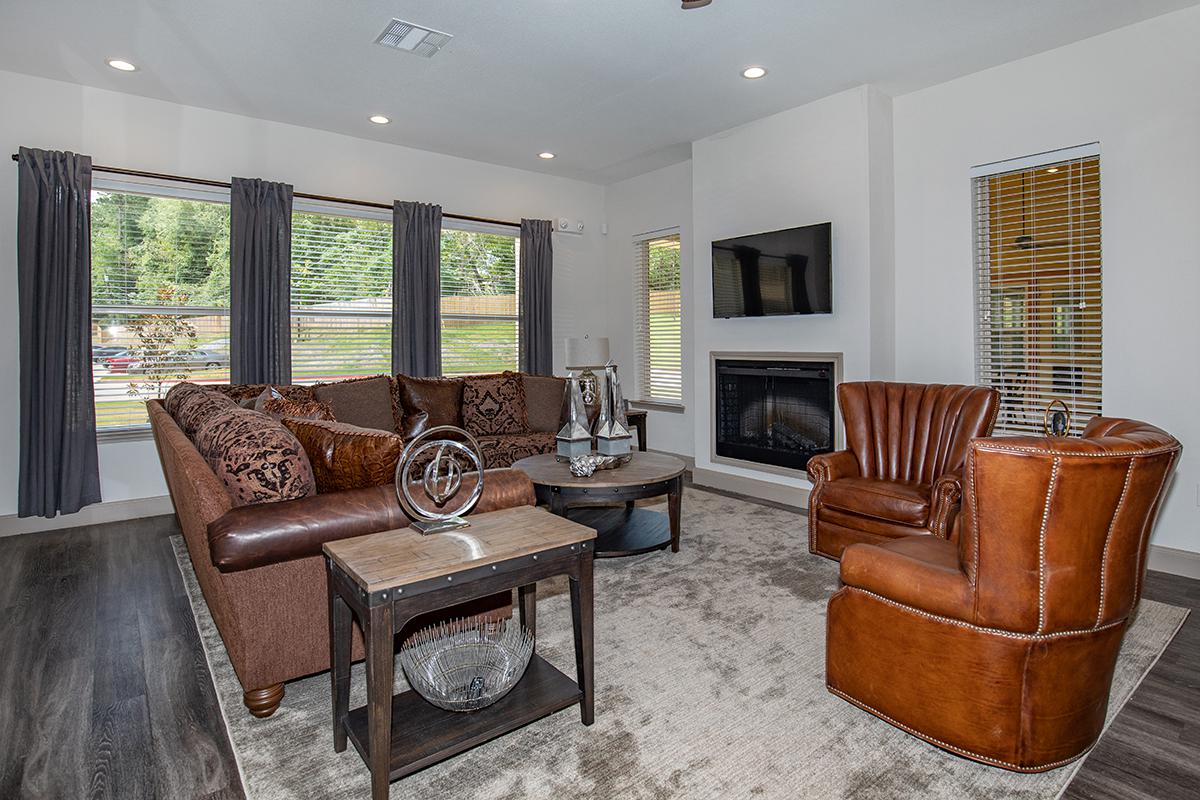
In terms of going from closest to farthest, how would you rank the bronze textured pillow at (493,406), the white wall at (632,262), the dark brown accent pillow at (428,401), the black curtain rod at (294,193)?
the black curtain rod at (294,193), the dark brown accent pillow at (428,401), the bronze textured pillow at (493,406), the white wall at (632,262)

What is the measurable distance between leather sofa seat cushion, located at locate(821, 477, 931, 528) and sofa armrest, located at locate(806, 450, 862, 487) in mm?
48

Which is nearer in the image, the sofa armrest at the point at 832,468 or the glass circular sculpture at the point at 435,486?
the glass circular sculpture at the point at 435,486

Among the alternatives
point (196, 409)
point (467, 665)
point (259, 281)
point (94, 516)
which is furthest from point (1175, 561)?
point (94, 516)

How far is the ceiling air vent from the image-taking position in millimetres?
3504

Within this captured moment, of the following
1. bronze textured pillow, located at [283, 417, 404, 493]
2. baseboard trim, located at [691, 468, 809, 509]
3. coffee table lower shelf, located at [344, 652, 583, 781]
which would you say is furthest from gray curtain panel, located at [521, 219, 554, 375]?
coffee table lower shelf, located at [344, 652, 583, 781]

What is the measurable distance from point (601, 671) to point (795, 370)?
3149mm

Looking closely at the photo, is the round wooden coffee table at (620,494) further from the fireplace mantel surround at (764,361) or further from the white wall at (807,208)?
the white wall at (807,208)

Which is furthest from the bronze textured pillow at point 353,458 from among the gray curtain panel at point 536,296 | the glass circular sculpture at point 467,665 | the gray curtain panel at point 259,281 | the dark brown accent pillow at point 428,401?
the gray curtain panel at point 536,296

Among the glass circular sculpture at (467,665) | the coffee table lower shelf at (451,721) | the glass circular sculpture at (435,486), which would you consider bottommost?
the coffee table lower shelf at (451,721)

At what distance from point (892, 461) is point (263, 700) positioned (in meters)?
3.20

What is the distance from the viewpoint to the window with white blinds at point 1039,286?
3.79 m

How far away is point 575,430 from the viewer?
12.6 feet

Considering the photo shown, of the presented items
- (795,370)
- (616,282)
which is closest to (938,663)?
(795,370)

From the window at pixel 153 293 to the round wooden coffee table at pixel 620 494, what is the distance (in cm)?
269
